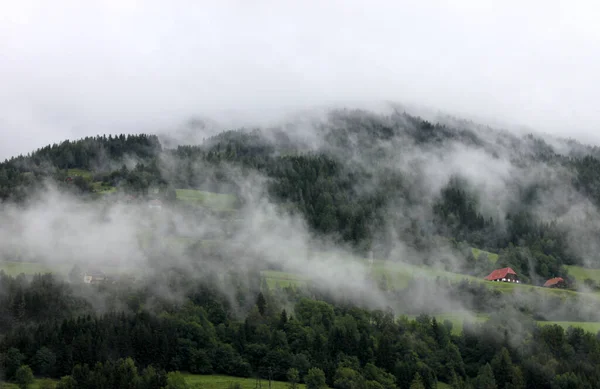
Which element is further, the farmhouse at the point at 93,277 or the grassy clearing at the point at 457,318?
the grassy clearing at the point at 457,318

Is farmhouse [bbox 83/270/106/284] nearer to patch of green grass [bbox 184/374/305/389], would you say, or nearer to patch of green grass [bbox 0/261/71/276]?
patch of green grass [bbox 0/261/71/276]

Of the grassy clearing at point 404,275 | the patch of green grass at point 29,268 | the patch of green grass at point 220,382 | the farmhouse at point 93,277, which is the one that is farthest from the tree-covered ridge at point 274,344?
the grassy clearing at point 404,275

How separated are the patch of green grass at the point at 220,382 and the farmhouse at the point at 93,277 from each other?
40.3m

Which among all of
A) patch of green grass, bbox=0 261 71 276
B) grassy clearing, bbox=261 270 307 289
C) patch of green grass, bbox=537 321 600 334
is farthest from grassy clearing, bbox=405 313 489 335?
patch of green grass, bbox=0 261 71 276

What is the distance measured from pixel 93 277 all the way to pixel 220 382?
5063 centimetres

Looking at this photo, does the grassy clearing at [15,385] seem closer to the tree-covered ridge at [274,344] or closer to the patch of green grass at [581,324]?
the tree-covered ridge at [274,344]

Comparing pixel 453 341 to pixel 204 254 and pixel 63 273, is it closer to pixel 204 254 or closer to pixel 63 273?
pixel 204 254

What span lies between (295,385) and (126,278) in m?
55.4

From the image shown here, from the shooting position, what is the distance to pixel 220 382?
12562 cm

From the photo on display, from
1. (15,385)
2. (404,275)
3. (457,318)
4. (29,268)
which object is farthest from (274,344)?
(29,268)

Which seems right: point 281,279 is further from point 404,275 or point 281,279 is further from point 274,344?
point 404,275

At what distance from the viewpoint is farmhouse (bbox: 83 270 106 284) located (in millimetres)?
157000

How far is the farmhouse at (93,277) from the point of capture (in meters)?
157

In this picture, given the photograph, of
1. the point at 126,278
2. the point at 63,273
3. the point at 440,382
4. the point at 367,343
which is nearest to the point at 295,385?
the point at 367,343
